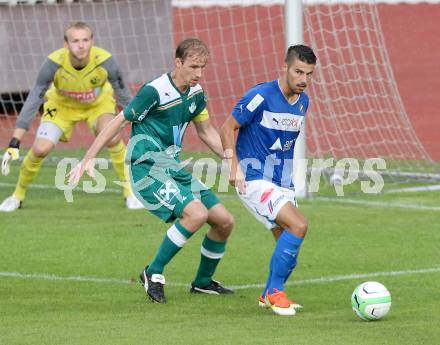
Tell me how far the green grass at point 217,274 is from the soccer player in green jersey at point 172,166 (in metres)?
0.27

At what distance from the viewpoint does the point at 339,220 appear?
39.5 ft

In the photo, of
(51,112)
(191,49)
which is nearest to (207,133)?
(191,49)

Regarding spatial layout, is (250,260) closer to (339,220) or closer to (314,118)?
(339,220)

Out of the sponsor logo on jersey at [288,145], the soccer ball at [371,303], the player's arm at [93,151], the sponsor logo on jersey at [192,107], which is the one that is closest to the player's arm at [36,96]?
the sponsor logo on jersey at [192,107]

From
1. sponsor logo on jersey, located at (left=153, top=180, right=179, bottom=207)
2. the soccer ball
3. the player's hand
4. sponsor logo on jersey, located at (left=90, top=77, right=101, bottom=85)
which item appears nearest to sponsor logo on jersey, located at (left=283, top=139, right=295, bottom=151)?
sponsor logo on jersey, located at (left=153, top=180, right=179, bottom=207)

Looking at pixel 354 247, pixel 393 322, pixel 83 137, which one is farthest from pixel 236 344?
pixel 83 137

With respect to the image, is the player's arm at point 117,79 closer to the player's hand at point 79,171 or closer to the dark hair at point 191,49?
the dark hair at point 191,49

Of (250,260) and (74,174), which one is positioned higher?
(74,174)

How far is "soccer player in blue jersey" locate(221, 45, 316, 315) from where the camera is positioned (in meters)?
8.20

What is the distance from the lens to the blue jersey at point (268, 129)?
850cm

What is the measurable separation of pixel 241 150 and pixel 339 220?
3581 millimetres

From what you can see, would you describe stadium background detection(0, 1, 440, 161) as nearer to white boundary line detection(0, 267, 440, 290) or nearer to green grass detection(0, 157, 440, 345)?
green grass detection(0, 157, 440, 345)

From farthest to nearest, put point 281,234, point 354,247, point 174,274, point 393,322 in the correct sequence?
point 354,247, point 174,274, point 281,234, point 393,322

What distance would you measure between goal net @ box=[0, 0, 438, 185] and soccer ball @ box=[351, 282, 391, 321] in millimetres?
6296
